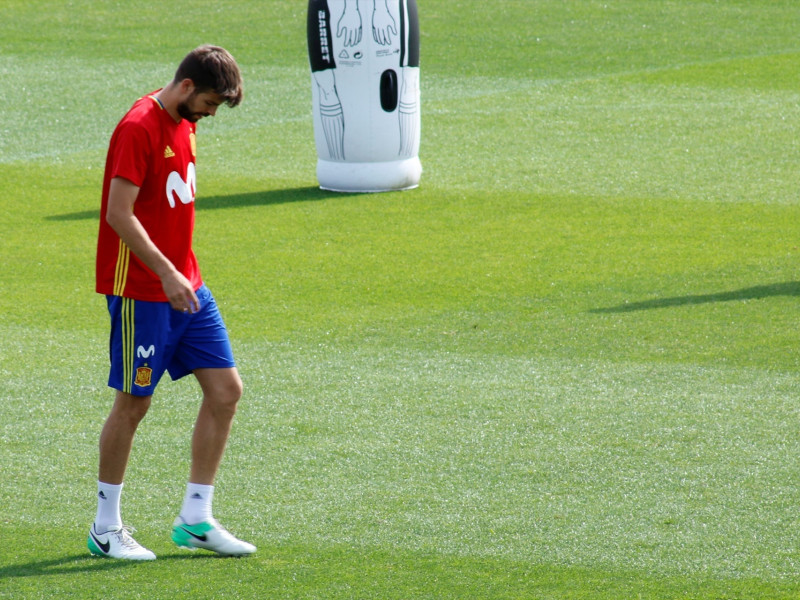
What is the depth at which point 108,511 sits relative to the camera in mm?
4676

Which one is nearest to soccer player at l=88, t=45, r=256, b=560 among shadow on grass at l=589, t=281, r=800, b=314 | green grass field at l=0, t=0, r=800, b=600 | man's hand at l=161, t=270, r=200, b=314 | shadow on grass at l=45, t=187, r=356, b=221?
man's hand at l=161, t=270, r=200, b=314

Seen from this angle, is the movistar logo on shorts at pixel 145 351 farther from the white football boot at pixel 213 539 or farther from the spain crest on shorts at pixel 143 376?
the white football boot at pixel 213 539

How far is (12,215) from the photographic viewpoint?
471 inches

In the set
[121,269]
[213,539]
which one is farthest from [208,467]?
[121,269]

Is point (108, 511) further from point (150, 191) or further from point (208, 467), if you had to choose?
point (150, 191)

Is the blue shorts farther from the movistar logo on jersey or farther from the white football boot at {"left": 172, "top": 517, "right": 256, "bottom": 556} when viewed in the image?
the white football boot at {"left": 172, "top": 517, "right": 256, "bottom": 556}

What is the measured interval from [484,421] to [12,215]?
7059 mm

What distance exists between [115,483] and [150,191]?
42.6 inches

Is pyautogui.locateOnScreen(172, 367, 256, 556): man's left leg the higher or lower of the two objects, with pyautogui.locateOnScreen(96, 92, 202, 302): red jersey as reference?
lower

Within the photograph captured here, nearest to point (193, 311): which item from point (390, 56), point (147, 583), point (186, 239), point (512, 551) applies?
point (186, 239)

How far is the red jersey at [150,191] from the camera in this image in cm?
445

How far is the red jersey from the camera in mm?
4453

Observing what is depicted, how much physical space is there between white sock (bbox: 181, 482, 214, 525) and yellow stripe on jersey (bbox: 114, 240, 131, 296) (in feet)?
2.58

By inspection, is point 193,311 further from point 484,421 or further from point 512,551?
point 484,421
